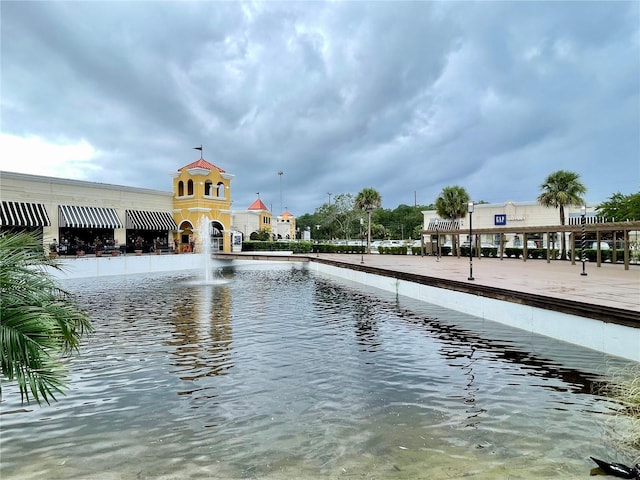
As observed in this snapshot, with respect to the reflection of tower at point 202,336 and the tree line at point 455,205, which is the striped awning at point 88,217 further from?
the tree line at point 455,205

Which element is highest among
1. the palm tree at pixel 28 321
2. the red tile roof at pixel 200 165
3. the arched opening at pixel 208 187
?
the red tile roof at pixel 200 165

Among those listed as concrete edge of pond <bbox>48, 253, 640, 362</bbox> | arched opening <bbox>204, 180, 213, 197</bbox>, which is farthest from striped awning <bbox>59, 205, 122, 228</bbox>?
concrete edge of pond <bbox>48, 253, 640, 362</bbox>

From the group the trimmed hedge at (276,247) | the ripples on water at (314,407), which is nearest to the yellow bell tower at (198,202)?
the trimmed hedge at (276,247)

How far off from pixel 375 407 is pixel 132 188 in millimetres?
36135

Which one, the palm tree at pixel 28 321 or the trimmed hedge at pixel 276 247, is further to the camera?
the trimmed hedge at pixel 276 247

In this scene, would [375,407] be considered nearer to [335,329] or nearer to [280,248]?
[335,329]

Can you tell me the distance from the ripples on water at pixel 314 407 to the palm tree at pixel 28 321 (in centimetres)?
149

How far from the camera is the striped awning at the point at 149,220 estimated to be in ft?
117

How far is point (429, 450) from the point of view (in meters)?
4.23

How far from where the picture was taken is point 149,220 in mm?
37531

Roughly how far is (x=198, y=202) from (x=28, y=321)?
127 feet

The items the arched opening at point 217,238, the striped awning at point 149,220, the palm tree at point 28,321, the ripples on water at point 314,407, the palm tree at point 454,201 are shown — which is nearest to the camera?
the palm tree at point 28,321

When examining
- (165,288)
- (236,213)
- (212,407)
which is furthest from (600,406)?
(236,213)

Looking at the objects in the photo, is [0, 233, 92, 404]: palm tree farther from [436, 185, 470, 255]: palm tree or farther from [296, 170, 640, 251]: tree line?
[436, 185, 470, 255]: palm tree
